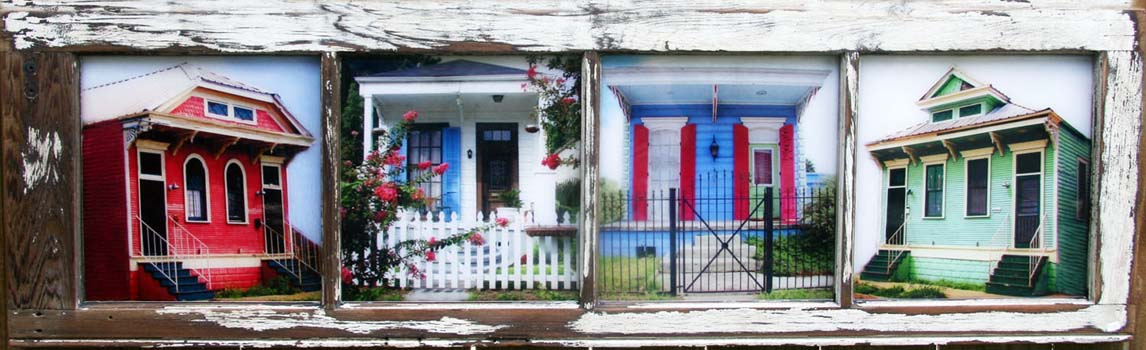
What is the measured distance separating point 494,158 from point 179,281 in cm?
195

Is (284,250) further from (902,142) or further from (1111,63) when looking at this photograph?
(1111,63)

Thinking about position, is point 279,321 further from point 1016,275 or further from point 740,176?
point 1016,275

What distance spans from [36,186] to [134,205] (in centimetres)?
54

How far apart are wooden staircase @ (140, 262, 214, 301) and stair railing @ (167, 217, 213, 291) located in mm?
43

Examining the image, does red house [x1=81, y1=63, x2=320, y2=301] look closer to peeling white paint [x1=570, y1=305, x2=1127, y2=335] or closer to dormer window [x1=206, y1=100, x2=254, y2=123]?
dormer window [x1=206, y1=100, x2=254, y2=123]

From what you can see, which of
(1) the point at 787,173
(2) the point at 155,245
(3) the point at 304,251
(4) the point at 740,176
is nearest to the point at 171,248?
(2) the point at 155,245

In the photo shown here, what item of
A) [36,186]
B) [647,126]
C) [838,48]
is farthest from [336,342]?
[838,48]

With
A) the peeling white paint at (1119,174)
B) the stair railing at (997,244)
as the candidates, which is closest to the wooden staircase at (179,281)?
the stair railing at (997,244)

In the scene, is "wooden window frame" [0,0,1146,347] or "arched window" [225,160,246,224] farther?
"arched window" [225,160,246,224]

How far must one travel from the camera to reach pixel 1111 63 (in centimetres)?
376

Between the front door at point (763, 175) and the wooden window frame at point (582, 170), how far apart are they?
38cm

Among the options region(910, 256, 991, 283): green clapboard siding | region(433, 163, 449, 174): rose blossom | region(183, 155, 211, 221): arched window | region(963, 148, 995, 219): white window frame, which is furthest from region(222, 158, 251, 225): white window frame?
region(963, 148, 995, 219): white window frame

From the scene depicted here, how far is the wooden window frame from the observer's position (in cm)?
368

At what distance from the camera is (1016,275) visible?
3.90 meters
